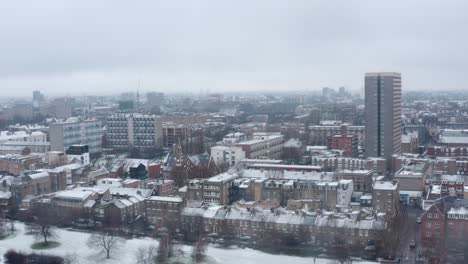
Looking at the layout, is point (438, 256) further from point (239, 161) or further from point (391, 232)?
point (239, 161)

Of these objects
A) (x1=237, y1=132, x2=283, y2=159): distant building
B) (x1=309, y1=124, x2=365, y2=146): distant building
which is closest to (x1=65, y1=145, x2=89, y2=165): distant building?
(x1=237, y1=132, x2=283, y2=159): distant building

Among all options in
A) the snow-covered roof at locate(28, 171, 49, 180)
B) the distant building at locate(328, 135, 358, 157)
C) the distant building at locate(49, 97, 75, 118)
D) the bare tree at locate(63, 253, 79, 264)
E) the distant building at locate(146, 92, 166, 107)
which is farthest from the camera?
the distant building at locate(146, 92, 166, 107)

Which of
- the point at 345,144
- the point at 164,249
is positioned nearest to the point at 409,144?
the point at 345,144

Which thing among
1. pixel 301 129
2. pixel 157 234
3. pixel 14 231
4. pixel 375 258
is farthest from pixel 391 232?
pixel 301 129

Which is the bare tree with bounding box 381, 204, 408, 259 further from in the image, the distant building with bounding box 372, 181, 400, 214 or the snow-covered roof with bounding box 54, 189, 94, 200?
the snow-covered roof with bounding box 54, 189, 94, 200

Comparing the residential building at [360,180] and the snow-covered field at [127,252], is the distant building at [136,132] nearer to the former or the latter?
the residential building at [360,180]
